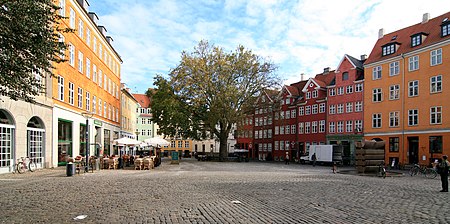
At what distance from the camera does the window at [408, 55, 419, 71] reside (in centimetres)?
4091

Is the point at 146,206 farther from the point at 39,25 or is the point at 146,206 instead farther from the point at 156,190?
the point at 39,25

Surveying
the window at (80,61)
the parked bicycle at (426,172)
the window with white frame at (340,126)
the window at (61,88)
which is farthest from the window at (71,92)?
the window with white frame at (340,126)

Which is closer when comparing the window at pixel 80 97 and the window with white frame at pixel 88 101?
the window at pixel 80 97

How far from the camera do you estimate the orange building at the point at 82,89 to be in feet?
94.1

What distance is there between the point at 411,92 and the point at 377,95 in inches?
204

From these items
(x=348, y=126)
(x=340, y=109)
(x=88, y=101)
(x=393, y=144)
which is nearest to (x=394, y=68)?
(x=393, y=144)

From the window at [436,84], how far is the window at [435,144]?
4.99 m

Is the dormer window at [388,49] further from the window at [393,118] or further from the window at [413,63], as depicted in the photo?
the window at [393,118]

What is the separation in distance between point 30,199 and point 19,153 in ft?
40.9

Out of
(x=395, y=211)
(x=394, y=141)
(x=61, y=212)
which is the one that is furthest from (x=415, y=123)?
(x=61, y=212)

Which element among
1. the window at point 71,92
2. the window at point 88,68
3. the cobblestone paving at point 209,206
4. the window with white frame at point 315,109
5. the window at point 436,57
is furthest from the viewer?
the window with white frame at point 315,109

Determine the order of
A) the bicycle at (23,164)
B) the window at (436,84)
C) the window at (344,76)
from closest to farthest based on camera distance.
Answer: the bicycle at (23,164) → the window at (436,84) → the window at (344,76)

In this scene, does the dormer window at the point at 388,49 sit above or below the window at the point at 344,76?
above

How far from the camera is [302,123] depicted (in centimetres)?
6328
